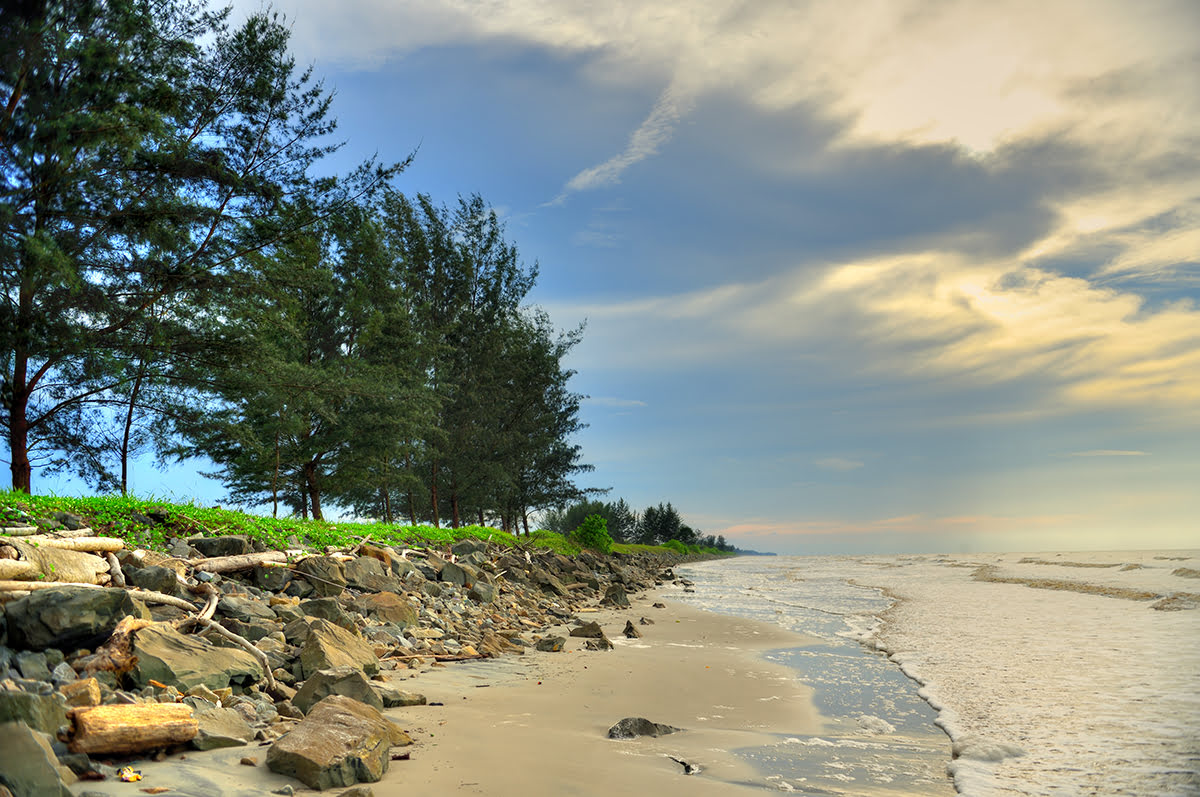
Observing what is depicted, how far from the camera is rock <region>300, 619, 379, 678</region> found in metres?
6.13

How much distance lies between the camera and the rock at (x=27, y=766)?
323 cm

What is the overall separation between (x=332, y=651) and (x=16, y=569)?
2738mm

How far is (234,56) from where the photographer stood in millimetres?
18531

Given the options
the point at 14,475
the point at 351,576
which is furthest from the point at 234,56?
the point at 351,576

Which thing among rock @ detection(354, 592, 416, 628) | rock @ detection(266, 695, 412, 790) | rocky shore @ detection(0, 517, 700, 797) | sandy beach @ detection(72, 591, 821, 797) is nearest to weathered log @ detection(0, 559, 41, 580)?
rocky shore @ detection(0, 517, 700, 797)

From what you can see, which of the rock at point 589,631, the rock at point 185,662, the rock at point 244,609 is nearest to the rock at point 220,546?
the rock at point 244,609

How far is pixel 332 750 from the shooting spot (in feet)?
13.5

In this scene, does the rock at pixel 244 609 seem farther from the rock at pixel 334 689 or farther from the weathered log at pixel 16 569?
the rock at pixel 334 689

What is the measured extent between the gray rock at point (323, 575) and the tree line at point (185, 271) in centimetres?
869

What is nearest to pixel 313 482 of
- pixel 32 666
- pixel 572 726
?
pixel 32 666

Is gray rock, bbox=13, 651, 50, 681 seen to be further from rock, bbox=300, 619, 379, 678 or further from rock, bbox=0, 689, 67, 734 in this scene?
rock, bbox=300, 619, 379, 678

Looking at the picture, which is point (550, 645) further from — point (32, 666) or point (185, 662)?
point (32, 666)

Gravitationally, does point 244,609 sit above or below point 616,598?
above

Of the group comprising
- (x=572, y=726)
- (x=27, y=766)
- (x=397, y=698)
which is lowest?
(x=572, y=726)
